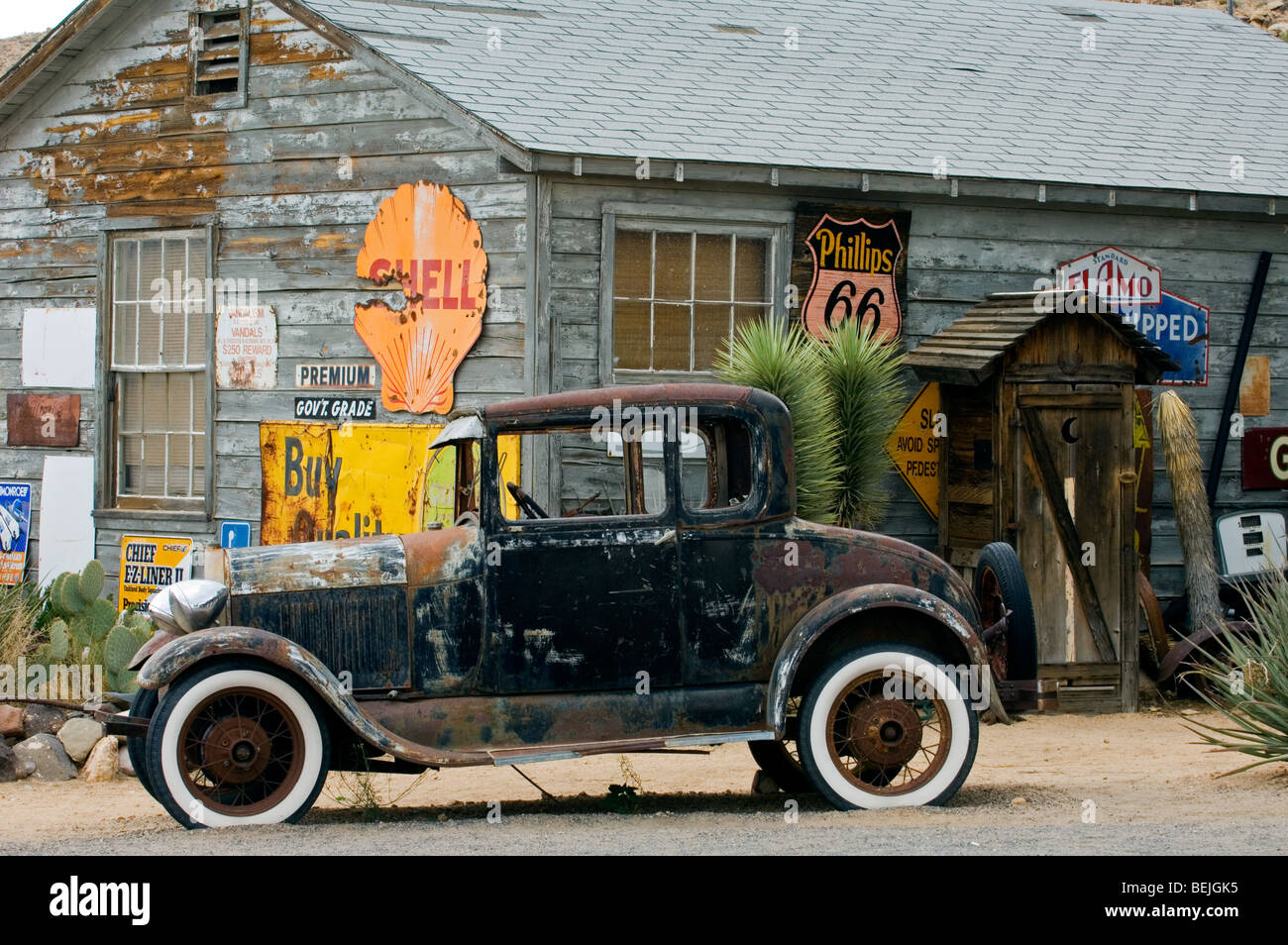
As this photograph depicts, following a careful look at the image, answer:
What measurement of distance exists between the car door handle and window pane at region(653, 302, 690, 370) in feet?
13.8

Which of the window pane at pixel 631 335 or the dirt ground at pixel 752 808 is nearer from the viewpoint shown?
the dirt ground at pixel 752 808

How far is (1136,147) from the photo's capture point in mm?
11961

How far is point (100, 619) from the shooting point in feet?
32.3

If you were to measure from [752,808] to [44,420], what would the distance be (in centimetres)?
770

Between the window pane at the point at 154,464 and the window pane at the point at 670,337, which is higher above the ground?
the window pane at the point at 670,337

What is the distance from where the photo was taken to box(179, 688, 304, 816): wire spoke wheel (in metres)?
6.00

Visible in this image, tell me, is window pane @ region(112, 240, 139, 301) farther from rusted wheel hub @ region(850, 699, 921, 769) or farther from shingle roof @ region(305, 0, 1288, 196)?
rusted wheel hub @ region(850, 699, 921, 769)

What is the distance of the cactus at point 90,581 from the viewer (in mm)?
10078

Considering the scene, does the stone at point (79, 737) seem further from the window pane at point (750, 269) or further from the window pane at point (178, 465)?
the window pane at point (750, 269)

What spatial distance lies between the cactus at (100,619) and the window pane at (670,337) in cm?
404

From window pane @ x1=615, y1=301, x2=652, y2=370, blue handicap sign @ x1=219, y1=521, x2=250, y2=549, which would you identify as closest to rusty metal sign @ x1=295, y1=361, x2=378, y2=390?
blue handicap sign @ x1=219, y1=521, x2=250, y2=549

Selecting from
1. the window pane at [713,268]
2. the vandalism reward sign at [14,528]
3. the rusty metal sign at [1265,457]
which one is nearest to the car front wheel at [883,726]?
the window pane at [713,268]

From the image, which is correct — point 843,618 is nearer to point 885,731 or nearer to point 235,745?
point 885,731

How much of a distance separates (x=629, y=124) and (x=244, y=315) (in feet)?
10.5
